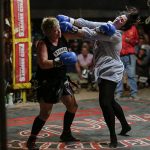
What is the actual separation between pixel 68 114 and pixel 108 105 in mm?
494

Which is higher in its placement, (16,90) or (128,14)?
(128,14)

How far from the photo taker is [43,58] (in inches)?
174

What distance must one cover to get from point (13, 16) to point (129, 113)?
2555 millimetres

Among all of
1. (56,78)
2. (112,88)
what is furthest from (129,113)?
(56,78)

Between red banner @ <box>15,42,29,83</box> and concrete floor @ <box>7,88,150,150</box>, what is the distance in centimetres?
50

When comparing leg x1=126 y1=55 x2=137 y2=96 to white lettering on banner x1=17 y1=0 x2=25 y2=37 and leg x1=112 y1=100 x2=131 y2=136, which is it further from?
leg x1=112 y1=100 x2=131 y2=136

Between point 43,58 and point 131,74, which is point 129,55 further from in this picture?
point 43,58

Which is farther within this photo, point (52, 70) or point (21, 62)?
point (21, 62)

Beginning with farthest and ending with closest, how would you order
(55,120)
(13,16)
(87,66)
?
(87,66)
(13,16)
(55,120)

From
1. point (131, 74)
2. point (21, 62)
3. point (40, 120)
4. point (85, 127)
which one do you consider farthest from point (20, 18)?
point (40, 120)

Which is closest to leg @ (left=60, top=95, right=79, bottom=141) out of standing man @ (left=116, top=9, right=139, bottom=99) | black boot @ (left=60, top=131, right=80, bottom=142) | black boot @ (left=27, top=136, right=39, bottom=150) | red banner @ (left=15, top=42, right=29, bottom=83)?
black boot @ (left=60, top=131, right=80, bottom=142)

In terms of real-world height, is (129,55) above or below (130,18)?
below

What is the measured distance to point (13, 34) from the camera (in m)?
7.43

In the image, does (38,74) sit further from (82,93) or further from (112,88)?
(82,93)
